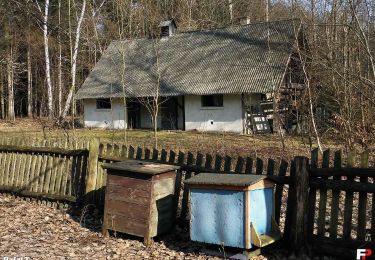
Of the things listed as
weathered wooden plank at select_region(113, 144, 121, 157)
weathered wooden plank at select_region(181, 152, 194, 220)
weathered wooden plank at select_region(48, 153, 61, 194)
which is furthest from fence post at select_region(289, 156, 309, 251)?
weathered wooden plank at select_region(48, 153, 61, 194)

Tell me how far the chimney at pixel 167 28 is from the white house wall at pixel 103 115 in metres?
6.93

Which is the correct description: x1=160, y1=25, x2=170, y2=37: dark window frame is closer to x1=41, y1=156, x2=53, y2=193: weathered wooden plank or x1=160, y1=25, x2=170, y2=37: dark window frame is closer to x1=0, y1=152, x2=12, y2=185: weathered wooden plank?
x1=0, y1=152, x2=12, y2=185: weathered wooden plank

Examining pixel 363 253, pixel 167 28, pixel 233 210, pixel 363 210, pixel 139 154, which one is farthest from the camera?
pixel 167 28

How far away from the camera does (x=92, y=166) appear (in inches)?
309

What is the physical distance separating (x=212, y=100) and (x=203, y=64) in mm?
3090

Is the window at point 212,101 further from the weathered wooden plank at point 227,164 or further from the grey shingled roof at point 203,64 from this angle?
the weathered wooden plank at point 227,164

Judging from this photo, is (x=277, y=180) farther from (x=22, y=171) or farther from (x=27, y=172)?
(x=22, y=171)

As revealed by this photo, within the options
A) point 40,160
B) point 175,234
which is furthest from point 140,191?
point 40,160

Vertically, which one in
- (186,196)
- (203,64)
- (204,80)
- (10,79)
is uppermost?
(10,79)

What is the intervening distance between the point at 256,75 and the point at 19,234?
18214 mm

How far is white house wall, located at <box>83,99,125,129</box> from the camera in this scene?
93.5 feet

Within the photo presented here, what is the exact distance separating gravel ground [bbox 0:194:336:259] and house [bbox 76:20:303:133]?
41.5 ft

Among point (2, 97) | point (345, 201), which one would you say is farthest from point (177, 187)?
point (2, 97)

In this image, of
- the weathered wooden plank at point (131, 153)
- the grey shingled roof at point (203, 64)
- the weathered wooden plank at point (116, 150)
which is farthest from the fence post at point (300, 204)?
the grey shingled roof at point (203, 64)
